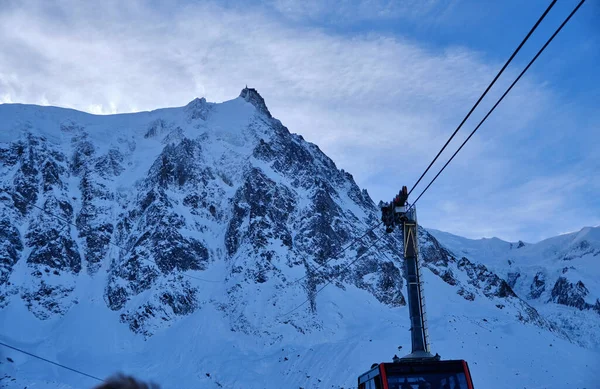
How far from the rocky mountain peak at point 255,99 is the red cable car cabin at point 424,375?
10056 cm

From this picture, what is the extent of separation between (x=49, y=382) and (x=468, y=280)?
65.7 metres

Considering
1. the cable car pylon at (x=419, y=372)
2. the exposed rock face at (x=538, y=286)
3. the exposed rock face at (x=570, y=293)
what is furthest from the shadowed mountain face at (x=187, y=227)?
the exposed rock face at (x=538, y=286)

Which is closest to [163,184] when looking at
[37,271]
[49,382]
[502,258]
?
[37,271]

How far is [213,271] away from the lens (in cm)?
7462

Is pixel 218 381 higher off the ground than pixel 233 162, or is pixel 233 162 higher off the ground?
pixel 233 162

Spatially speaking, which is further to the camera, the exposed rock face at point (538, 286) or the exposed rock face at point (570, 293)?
the exposed rock face at point (538, 286)

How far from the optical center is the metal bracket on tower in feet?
60.8

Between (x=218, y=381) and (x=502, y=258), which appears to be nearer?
(x=218, y=381)

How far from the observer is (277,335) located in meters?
60.2

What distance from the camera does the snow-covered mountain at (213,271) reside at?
54.4m

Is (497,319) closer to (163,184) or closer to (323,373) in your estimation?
(323,373)

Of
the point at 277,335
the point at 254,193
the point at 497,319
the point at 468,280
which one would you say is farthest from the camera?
the point at 468,280

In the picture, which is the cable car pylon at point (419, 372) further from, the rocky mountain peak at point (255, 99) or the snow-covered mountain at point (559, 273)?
the rocky mountain peak at point (255, 99)

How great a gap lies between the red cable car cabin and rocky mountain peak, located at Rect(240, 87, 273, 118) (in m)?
101
